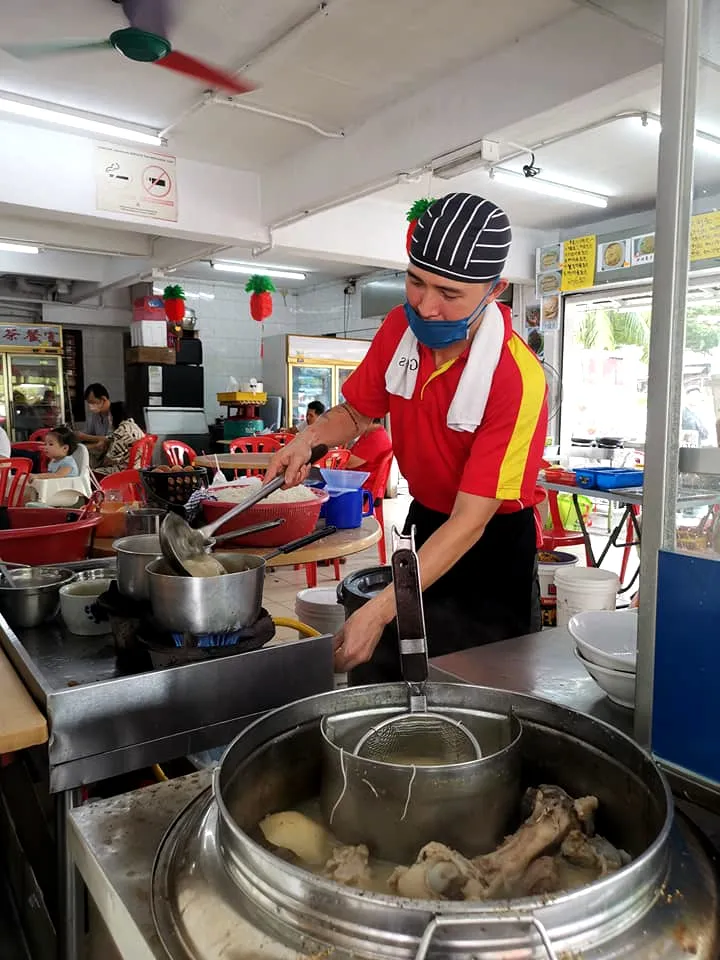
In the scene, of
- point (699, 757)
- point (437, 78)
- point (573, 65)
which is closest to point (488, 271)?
point (699, 757)

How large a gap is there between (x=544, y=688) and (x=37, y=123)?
6.43m

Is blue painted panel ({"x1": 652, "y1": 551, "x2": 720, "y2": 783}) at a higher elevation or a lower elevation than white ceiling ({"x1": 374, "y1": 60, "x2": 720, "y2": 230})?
lower

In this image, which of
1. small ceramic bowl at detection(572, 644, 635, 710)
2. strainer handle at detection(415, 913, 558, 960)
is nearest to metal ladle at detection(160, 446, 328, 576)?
small ceramic bowl at detection(572, 644, 635, 710)

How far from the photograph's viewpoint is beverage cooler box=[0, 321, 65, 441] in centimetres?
1101

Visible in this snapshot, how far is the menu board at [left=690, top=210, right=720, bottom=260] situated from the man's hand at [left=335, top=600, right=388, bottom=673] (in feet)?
2.92

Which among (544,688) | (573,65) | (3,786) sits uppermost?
(573,65)

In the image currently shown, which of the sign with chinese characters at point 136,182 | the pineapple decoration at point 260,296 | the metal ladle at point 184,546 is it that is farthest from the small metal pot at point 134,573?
the pineapple decoration at point 260,296

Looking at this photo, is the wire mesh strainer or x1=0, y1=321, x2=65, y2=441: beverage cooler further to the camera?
x1=0, y1=321, x2=65, y2=441: beverage cooler

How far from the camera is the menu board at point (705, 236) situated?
1032 millimetres

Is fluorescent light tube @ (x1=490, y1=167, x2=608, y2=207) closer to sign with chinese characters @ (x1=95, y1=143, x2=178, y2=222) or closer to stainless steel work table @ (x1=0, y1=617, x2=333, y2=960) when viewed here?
sign with chinese characters @ (x1=95, y1=143, x2=178, y2=222)

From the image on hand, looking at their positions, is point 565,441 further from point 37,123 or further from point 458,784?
point 458,784

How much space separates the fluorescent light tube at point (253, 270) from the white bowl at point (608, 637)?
32.7ft

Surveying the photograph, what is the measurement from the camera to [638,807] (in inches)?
34.0

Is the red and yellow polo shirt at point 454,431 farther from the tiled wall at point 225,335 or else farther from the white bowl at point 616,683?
the tiled wall at point 225,335
